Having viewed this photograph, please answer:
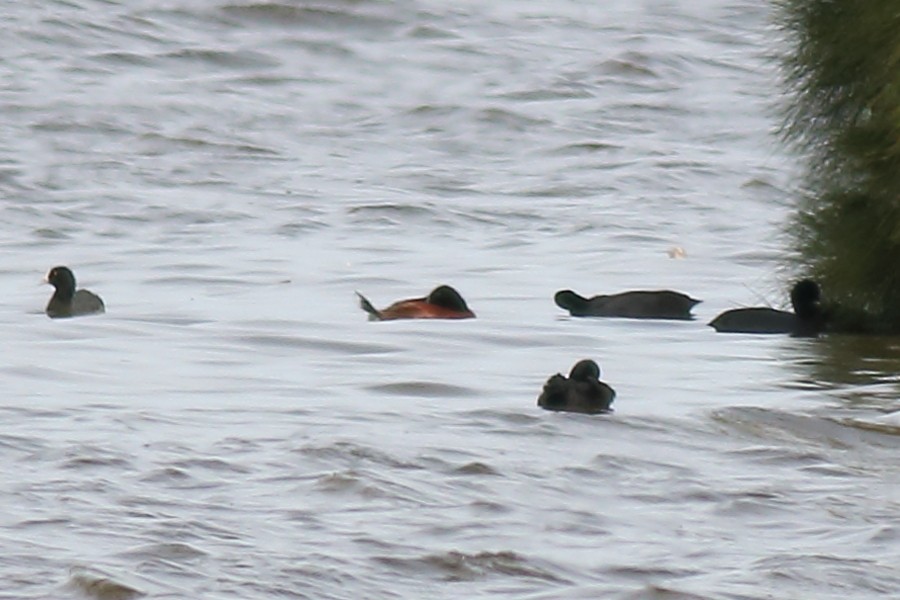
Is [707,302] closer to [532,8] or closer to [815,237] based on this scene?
[815,237]

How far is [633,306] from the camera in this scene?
13281 millimetres

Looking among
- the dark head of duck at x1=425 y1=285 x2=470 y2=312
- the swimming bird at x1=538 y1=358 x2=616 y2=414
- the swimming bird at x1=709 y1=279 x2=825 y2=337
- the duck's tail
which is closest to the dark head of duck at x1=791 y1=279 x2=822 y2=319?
the swimming bird at x1=709 y1=279 x2=825 y2=337

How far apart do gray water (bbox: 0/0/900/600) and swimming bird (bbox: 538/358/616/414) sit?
90 millimetres

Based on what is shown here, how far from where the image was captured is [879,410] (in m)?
9.24

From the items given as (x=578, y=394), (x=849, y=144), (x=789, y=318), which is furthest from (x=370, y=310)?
(x=578, y=394)

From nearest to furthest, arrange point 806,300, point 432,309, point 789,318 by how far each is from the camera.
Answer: point 806,300
point 789,318
point 432,309

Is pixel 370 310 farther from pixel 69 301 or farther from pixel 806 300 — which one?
pixel 806 300

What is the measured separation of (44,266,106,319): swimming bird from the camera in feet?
41.7

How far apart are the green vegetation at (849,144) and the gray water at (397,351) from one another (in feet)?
1.73

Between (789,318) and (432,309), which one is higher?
(789,318)

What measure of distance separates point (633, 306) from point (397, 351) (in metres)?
2.23

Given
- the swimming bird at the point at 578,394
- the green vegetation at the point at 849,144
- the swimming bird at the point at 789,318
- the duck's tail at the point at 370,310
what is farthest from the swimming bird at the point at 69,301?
the swimming bird at the point at 578,394

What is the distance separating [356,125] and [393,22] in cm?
606

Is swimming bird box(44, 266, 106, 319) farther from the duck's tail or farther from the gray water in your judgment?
the duck's tail
